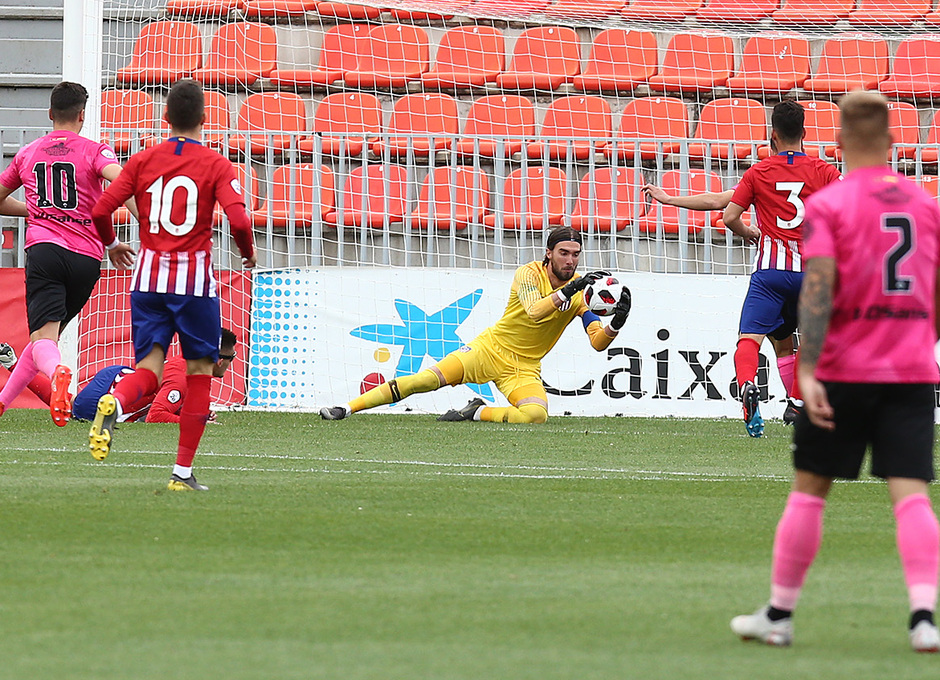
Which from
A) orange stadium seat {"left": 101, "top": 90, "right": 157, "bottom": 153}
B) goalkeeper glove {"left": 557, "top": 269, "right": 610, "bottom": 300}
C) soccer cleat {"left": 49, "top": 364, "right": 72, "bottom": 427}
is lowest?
soccer cleat {"left": 49, "top": 364, "right": 72, "bottom": 427}

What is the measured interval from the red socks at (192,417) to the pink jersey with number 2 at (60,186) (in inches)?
120

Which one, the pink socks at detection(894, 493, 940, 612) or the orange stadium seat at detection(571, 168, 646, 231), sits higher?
the orange stadium seat at detection(571, 168, 646, 231)

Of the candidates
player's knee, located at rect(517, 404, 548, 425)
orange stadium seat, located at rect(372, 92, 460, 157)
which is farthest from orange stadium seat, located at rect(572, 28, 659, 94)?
player's knee, located at rect(517, 404, 548, 425)

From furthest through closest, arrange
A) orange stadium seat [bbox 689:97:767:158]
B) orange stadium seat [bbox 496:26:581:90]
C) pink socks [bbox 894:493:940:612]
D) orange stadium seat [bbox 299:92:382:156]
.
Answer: orange stadium seat [bbox 496:26:581:90], orange stadium seat [bbox 689:97:767:158], orange stadium seat [bbox 299:92:382:156], pink socks [bbox 894:493:940:612]

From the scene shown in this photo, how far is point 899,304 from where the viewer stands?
11.6ft

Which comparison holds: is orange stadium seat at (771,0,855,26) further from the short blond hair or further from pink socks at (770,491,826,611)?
pink socks at (770,491,826,611)

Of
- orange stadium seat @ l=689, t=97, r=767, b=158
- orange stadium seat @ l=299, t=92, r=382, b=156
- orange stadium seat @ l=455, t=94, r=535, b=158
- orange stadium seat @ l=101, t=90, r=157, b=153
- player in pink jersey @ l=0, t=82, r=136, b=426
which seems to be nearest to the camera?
player in pink jersey @ l=0, t=82, r=136, b=426

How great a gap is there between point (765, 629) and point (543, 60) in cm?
1301

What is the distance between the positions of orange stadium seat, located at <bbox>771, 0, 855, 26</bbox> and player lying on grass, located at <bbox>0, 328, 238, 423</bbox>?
8377 mm

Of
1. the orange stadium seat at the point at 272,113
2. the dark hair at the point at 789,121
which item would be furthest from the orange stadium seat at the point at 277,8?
the dark hair at the point at 789,121

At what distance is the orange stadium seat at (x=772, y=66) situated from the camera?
622 inches

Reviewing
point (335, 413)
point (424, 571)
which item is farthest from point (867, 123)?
point (335, 413)

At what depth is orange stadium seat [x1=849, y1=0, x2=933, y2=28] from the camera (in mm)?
15906

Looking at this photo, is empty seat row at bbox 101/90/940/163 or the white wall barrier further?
empty seat row at bbox 101/90/940/163
